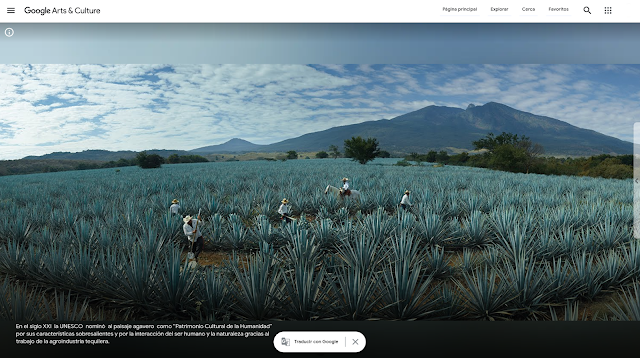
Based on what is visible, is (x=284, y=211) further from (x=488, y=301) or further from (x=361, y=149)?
(x=488, y=301)

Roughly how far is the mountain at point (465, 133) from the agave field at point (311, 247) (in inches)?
32.1

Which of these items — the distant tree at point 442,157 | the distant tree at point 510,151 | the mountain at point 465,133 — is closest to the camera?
the mountain at point 465,133

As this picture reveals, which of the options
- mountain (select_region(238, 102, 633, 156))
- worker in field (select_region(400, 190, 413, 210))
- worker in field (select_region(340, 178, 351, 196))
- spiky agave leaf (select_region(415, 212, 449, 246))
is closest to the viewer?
mountain (select_region(238, 102, 633, 156))

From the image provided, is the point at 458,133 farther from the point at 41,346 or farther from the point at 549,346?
the point at 41,346

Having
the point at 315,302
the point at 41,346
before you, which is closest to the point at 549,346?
the point at 315,302

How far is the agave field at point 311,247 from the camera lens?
6.45ft

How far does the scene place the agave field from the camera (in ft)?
6.45

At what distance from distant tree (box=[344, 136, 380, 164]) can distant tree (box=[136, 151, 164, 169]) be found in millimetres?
2967

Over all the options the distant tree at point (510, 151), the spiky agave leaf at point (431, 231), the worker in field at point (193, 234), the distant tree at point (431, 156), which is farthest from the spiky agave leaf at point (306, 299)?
the distant tree at point (510, 151)

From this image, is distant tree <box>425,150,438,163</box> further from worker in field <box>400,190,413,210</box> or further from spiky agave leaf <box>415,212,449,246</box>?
spiky agave leaf <box>415,212,449,246</box>

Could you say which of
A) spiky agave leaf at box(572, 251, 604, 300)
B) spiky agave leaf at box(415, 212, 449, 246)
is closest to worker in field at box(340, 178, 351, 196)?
spiky agave leaf at box(415, 212, 449, 246)

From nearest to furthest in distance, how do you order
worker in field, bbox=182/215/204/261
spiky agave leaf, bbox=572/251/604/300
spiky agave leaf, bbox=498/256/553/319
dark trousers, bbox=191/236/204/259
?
spiky agave leaf, bbox=498/256/553/319 → spiky agave leaf, bbox=572/251/604/300 → worker in field, bbox=182/215/204/261 → dark trousers, bbox=191/236/204/259
